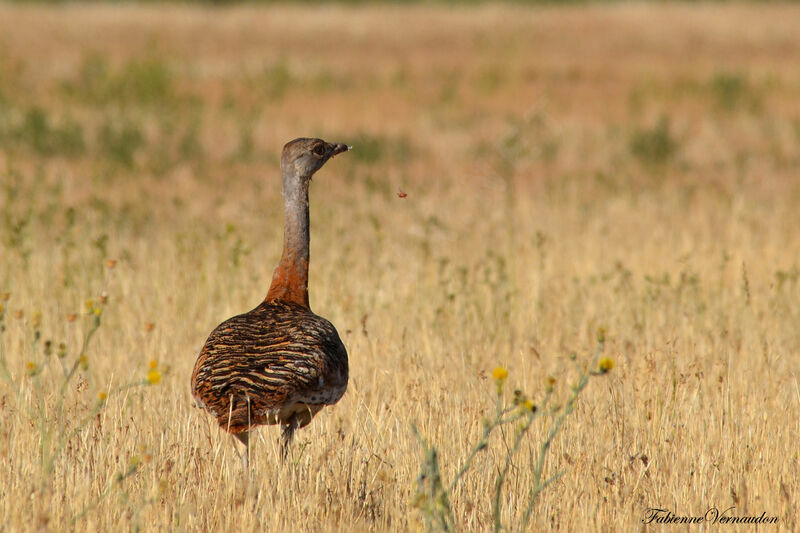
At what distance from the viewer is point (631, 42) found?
31844mm

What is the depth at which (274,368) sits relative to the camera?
465 centimetres

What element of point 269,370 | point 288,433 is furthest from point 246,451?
point 269,370

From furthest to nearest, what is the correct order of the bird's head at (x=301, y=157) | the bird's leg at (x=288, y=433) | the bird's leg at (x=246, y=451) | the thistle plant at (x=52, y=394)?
the bird's head at (x=301, y=157), the bird's leg at (x=288, y=433), the bird's leg at (x=246, y=451), the thistle plant at (x=52, y=394)

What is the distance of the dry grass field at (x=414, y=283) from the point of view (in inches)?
188

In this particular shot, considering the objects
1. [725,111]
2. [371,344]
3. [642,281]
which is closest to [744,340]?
[642,281]

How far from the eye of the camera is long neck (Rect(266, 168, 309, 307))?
18.3 feet

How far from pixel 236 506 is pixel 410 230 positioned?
6.39 metres

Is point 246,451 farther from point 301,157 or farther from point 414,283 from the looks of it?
point 414,283

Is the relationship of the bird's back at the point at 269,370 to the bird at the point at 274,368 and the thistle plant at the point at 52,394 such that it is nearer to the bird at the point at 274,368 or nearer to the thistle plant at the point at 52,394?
the bird at the point at 274,368

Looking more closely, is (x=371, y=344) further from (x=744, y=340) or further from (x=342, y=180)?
(x=342, y=180)
